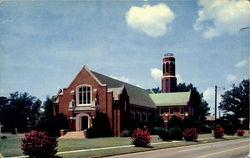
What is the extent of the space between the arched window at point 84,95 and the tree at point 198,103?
90.0 feet

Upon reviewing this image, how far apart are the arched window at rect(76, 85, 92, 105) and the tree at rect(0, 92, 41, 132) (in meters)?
7.82

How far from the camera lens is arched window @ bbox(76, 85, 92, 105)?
43.2m

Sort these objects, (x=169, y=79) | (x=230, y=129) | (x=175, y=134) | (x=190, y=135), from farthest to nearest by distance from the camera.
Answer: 1. (x=169, y=79)
2. (x=230, y=129)
3. (x=175, y=134)
4. (x=190, y=135)

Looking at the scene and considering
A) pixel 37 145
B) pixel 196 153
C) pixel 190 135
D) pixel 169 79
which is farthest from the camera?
pixel 169 79

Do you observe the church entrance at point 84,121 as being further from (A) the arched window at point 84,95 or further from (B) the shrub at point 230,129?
(B) the shrub at point 230,129

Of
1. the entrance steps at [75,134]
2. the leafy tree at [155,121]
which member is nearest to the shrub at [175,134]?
the entrance steps at [75,134]

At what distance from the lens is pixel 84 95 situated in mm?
43562

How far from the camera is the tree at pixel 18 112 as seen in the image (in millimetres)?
51688

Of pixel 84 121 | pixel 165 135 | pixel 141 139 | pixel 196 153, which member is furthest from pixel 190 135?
pixel 84 121

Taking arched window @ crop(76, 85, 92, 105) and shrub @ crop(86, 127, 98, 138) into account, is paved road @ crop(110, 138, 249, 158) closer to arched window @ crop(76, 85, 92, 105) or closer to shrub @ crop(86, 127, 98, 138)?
shrub @ crop(86, 127, 98, 138)

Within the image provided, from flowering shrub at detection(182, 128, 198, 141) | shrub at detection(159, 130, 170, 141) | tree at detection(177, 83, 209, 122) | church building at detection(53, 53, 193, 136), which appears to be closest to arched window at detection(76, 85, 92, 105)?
church building at detection(53, 53, 193, 136)

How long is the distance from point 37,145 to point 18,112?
1687 inches

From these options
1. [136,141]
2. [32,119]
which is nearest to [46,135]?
[136,141]

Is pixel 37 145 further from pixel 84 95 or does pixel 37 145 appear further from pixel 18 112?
pixel 18 112
